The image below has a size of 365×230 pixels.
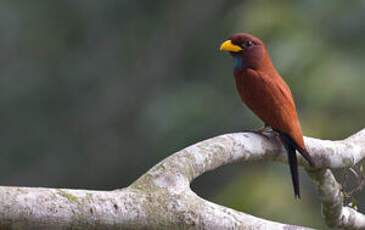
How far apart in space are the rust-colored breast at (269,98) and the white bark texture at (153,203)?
41 cm

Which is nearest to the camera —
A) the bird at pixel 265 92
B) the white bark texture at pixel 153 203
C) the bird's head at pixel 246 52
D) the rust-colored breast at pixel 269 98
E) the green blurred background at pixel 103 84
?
the white bark texture at pixel 153 203

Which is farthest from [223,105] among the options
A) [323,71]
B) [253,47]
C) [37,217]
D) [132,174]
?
[37,217]

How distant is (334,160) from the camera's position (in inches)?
110

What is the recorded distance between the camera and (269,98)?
124 inches

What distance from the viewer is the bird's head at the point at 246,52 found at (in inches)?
129

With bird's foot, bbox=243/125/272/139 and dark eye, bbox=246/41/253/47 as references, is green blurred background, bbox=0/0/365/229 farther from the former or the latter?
bird's foot, bbox=243/125/272/139

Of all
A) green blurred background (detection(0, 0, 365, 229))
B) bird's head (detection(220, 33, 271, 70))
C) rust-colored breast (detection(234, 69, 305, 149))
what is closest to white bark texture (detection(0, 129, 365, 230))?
rust-colored breast (detection(234, 69, 305, 149))

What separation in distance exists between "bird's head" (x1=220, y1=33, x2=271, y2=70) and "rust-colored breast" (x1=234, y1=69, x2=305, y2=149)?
0.04m

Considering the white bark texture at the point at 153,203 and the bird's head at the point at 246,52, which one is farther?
the bird's head at the point at 246,52

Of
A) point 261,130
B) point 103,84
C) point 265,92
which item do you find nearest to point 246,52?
point 265,92

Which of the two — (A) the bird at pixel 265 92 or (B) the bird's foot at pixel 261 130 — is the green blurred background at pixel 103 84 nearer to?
(A) the bird at pixel 265 92

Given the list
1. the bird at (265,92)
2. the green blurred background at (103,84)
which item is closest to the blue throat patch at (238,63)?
the bird at (265,92)

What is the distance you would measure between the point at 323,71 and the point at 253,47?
9.76 feet

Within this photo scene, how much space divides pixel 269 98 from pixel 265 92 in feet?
0.10
